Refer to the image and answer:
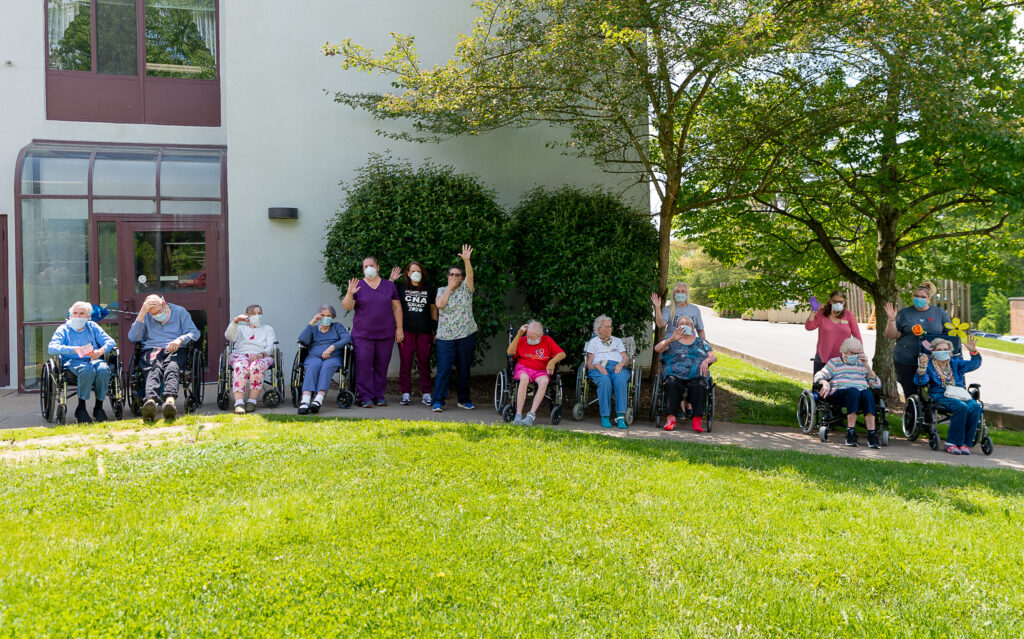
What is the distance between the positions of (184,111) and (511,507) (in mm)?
9404

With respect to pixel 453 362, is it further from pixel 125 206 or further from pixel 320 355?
pixel 125 206

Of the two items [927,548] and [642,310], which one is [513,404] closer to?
[642,310]

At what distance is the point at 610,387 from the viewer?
7895 millimetres

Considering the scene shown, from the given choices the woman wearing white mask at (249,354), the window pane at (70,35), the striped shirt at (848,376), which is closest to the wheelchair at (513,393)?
the woman wearing white mask at (249,354)

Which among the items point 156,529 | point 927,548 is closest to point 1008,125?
point 927,548

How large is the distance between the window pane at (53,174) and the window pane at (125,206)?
276mm

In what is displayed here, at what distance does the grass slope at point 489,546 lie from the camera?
10.2 ft

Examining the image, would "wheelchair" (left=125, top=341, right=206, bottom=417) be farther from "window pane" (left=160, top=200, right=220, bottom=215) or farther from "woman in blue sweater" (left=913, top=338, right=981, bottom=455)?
"woman in blue sweater" (left=913, top=338, right=981, bottom=455)

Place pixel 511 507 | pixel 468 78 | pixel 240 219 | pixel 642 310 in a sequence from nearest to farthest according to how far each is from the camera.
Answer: pixel 511 507, pixel 468 78, pixel 642 310, pixel 240 219

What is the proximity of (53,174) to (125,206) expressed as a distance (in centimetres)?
106

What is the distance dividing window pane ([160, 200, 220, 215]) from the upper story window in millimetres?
1589

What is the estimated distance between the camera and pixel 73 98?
1052 centimetres

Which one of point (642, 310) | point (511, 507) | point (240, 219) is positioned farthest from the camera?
point (240, 219)

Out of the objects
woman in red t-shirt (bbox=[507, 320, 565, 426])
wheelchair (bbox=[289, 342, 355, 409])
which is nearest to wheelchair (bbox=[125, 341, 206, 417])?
wheelchair (bbox=[289, 342, 355, 409])
